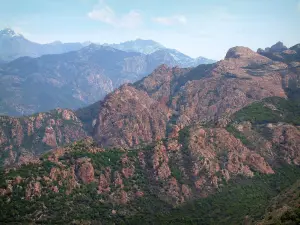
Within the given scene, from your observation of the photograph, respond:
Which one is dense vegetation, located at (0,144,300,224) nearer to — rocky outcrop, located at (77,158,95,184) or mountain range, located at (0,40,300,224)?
mountain range, located at (0,40,300,224)

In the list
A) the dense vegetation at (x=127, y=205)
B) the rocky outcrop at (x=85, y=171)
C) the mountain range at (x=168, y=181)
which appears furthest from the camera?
the rocky outcrop at (x=85, y=171)

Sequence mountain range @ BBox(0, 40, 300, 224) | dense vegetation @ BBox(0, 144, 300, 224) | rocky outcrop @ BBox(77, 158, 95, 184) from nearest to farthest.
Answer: dense vegetation @ BBox(0, 144, 300, 224) < mountain range @ BBox(0, 40, 300, 224) < rocky outcrop @ BBox(77, 158, 95, 184)

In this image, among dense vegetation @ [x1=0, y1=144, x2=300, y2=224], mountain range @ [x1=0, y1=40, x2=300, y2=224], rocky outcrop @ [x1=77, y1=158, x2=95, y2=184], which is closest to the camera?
dense vegetation @ [x1=0, y1=144, x2=300, y2=224]

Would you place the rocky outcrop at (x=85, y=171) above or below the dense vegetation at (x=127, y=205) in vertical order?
above

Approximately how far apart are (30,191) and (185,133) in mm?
76845

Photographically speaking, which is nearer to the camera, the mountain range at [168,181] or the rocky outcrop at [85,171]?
the mountain range at [168,181]

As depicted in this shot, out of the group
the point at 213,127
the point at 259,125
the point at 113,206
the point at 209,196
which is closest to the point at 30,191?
the point at 113,206

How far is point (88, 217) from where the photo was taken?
110312 mm

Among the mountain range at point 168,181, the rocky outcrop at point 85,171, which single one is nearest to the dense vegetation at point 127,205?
the mountain range at point 168,181

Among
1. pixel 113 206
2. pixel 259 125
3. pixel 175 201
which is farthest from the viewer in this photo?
pixel 259 125

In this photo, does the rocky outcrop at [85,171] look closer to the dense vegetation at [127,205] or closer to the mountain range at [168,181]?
the mountain range at [168,181]

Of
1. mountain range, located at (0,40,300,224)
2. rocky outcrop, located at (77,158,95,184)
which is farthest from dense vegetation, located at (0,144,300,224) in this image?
rocky outcrop, located at (77,158,95,184)

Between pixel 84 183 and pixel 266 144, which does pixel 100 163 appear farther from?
pixel 266 144

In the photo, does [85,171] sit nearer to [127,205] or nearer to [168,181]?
[127,205]
